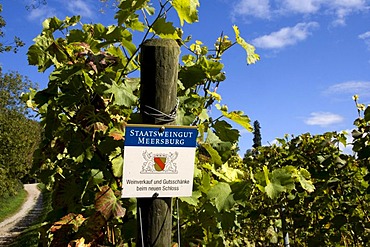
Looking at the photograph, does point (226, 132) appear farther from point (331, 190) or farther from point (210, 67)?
point (331, 190)

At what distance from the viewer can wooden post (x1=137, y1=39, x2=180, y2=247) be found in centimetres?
176

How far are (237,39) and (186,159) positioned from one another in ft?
2.15

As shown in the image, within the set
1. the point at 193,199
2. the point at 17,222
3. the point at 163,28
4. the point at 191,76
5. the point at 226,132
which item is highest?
the point at 163,28

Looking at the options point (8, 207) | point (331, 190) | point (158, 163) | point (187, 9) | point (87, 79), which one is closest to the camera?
point (158, 163)

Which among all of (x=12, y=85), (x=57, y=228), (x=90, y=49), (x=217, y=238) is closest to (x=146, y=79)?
(x=90, y=49)

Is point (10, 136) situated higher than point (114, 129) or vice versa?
point (10, 136)

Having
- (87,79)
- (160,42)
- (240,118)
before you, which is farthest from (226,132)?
(87,79)

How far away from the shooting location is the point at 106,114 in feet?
6.79

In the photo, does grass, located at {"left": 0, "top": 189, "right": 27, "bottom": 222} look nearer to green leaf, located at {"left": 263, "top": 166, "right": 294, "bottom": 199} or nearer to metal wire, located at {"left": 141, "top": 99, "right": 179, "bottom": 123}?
green leaf, located at {"left": 263, "top": 166, "right": 294, "bottom": 199}

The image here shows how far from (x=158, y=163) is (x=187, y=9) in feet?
2.01

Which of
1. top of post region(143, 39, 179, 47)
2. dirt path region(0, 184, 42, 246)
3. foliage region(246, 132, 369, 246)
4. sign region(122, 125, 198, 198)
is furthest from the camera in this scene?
dirt path region(0, 184, 42, 246)

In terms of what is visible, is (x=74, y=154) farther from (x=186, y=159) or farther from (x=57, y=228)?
(x=186, y=159)

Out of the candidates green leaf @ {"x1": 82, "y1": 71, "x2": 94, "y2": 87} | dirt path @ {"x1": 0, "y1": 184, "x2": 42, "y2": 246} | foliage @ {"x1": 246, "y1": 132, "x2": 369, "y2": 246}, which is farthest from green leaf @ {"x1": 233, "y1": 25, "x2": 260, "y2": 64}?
dirt path @ {"x1": 0, "y1": 184, "x2": 42, "y2": 246}

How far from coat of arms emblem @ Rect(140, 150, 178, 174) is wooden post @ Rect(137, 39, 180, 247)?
0.11 metres
